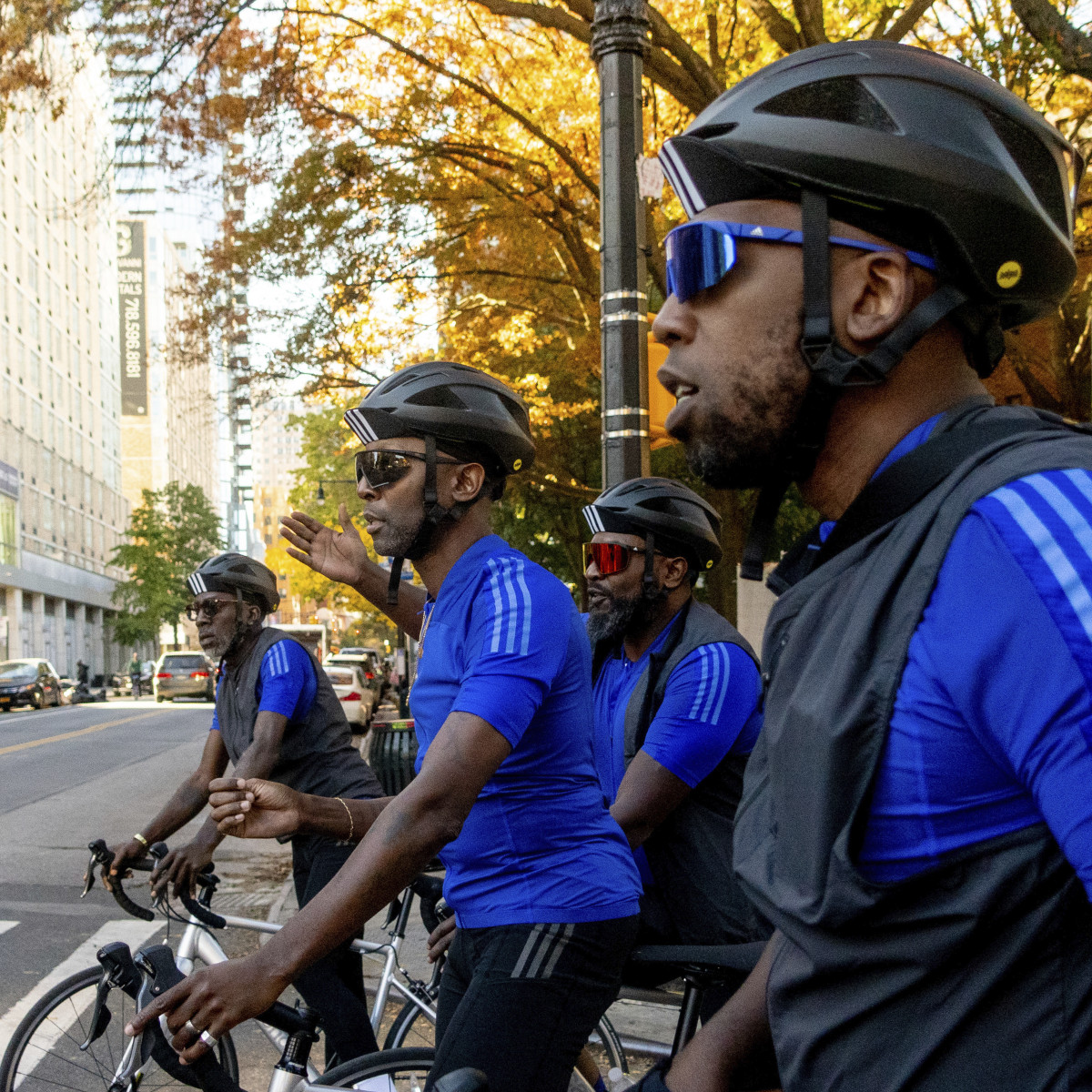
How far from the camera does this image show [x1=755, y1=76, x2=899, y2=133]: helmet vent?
4.55 ft

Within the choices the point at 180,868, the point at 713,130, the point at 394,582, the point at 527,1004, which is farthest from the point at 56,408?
the point at 713,130

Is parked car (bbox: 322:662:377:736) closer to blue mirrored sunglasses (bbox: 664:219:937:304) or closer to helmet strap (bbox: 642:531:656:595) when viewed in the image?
helmet strap (bbox: 642:531:656:595)

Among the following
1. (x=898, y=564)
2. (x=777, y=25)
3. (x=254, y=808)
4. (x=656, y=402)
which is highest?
(x=777, y=25)

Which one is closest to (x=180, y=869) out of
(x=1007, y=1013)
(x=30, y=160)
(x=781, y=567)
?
(x=781, y=567)

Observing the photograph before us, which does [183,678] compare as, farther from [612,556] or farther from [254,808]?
[254,808]

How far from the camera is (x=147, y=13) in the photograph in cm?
1056

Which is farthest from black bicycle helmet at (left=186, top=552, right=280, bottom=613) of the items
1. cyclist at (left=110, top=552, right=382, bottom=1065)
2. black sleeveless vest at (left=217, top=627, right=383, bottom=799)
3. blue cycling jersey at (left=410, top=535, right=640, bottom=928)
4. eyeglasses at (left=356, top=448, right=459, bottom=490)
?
blue cycling jersey at (left=410, top=535, right=640, bottom=928)

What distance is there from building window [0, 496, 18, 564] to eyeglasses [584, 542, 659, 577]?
6104cm

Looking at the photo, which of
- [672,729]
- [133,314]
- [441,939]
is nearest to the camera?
[441,939]

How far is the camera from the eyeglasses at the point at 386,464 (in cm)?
303

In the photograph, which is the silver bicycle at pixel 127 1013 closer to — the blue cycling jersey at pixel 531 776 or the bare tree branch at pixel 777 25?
the blue cycling jersey at pixel 531 776

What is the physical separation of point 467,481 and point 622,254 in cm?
341

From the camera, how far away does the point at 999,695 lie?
107 centimetres

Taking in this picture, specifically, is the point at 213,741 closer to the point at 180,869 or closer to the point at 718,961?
the point at 180,869
